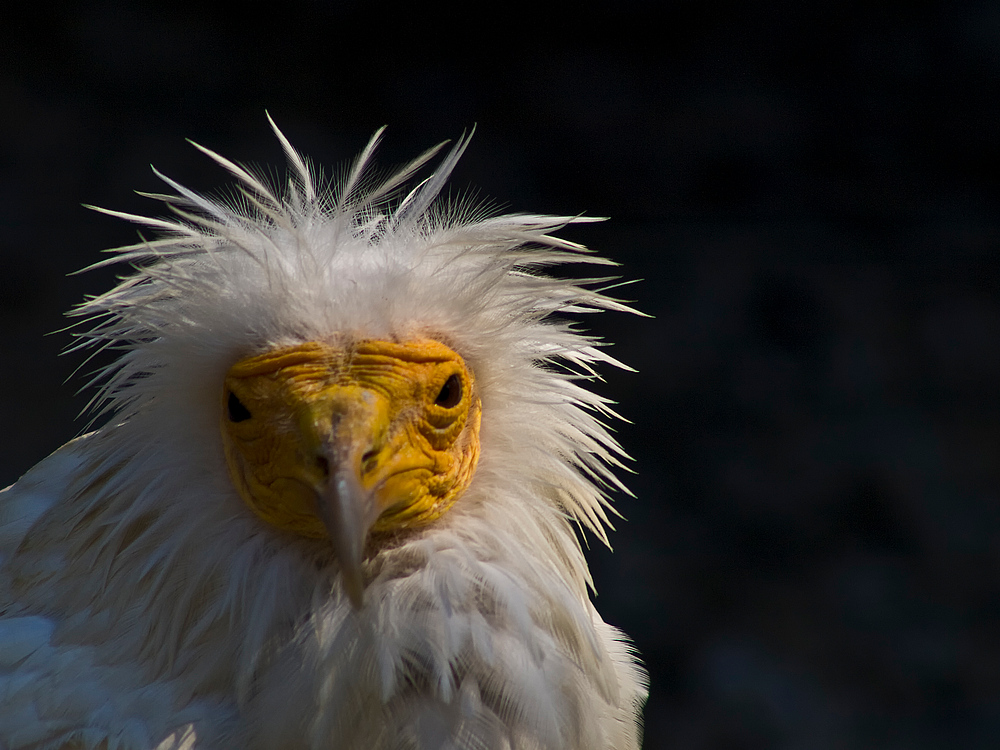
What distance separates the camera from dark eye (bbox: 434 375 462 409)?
1177 millimetres

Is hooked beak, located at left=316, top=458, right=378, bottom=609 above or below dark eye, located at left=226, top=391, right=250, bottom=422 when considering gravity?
below

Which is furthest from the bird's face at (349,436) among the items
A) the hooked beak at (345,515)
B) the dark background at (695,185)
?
the dark background at (695,185)

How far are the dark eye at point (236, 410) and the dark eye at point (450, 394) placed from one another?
0.80 feet

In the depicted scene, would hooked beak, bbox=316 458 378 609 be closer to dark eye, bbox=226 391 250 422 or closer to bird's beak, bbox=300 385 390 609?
bird's beak, bbox=300 385 390 609

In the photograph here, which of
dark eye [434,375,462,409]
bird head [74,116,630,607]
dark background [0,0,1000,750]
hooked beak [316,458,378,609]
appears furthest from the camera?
dark background [0,0,1000,750]

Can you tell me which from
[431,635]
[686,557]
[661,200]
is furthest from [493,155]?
[431,635]

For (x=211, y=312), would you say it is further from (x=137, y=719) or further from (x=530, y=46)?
(x=530, y=46)

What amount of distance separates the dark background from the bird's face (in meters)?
1.86

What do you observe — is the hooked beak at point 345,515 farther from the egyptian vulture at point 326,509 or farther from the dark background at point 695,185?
the dark background at point 695,185

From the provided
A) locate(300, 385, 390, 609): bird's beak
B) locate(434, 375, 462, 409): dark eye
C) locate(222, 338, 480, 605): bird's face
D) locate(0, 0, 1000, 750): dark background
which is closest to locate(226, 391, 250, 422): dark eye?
locate(222, 338, 480, 605): bird's face

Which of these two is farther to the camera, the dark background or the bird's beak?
the dark background

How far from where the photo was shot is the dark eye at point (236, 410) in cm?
113

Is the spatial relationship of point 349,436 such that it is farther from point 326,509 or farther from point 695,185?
point 695,185

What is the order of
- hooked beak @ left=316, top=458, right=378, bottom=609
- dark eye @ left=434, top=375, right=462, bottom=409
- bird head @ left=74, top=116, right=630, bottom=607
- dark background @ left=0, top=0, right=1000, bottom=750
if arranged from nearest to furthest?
hooked beak @ left=316, top=458, right=378, bottom=609 → bird head @ left=74, top=116, right=630, bottom=607 → dark eye @ left=434, top=375, right=462, bottom=409 → dark background @ left=0, top=0, right=1000, bottom=750
